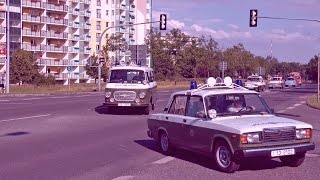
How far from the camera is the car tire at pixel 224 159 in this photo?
9.03 meters

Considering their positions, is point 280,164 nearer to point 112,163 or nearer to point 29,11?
point 112,163

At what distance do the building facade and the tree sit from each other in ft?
16.9

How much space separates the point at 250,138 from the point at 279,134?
21.7 inches

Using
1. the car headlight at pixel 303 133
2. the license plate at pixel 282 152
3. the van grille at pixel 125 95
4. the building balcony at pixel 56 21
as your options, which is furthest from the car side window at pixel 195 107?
the building balcony at pixel 56 21

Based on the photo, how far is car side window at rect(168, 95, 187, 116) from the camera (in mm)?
10836

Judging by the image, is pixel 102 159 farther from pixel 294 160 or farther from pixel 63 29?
pixel 63 29

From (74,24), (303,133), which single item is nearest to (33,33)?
(74,24)

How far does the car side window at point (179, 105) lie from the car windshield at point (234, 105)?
2.67ft

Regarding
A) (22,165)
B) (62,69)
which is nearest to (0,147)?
A: (22,165)

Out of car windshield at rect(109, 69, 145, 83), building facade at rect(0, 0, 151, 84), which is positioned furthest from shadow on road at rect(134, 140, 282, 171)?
building facade at rect(0, 0, 151, 84)

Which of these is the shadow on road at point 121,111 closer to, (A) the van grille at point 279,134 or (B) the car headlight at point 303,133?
(B) the car headlight at point 303,133

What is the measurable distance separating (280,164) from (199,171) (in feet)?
5.70

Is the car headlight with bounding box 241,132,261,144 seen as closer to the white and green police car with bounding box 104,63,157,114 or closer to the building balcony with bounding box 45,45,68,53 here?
the white and green police car with bounding box 104,63,157,114

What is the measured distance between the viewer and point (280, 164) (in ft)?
32.7
